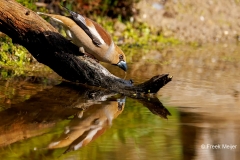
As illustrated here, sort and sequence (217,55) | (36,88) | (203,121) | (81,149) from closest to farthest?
(81,149)
(203,121)
(36,88)
(217,55)

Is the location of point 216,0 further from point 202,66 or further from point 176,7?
point 202,66

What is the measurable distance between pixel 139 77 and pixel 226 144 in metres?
3.23

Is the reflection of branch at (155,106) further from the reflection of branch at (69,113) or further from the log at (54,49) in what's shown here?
the log at (54,49)

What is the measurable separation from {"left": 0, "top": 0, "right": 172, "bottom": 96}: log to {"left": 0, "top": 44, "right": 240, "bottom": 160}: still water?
162 mm

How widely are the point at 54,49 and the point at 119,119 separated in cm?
158

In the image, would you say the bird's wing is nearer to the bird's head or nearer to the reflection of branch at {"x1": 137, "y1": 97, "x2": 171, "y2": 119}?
the bird's head

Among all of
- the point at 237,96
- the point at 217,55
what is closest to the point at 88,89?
the point at 237,96

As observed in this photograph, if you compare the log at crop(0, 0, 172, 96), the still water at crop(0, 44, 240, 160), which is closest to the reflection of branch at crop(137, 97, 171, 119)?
the still water at crop(0, 44, 240, 160)

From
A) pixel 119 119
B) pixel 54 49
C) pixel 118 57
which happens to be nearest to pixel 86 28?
pixel 54 49

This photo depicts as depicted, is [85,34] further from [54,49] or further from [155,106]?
[155,106]

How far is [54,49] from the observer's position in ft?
21.2

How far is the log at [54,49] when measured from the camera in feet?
21.0

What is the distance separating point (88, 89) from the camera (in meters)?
6.56

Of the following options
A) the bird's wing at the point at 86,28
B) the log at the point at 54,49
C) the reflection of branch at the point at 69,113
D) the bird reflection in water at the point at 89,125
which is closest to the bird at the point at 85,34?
the bird's wing at the point at 86,28
